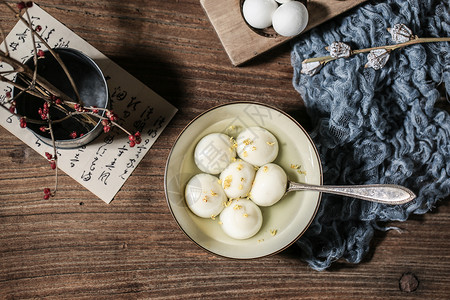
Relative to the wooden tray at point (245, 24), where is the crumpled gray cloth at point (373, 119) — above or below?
below

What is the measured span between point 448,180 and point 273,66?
0.30 meters

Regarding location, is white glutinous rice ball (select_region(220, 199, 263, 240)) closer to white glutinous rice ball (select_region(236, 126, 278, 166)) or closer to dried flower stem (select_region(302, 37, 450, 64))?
white glutinous rice ball (select_region(236, 126, 278, 166))

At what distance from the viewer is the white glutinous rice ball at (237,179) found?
0.54 meters

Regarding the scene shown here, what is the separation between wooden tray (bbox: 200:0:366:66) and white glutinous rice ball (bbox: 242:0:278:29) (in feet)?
0.05

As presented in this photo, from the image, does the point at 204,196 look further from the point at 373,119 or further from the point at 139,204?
the point at 373,119

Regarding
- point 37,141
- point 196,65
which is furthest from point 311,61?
point 37,141

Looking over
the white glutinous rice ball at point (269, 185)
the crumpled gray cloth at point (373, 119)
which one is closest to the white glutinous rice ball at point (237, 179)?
the white glutinous rice ball at point (269, 185)

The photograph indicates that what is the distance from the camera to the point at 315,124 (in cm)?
60

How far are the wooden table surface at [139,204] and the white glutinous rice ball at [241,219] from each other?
0.29 feet

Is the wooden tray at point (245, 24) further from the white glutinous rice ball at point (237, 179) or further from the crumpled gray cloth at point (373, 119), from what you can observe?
the white glutinous rice ball at point (237, 179)

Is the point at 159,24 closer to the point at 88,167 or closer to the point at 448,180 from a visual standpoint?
the point at 88,167

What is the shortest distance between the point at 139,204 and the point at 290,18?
317 millimetres

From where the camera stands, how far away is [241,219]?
532 mm

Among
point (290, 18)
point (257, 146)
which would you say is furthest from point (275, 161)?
point (290, 18)
